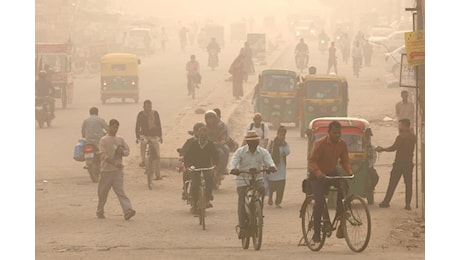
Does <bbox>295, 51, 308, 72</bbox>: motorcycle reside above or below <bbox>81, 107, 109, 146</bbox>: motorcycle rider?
above

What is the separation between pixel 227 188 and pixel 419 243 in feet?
20.0

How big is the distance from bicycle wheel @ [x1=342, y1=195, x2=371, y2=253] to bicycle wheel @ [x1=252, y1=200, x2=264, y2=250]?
3.21 feet

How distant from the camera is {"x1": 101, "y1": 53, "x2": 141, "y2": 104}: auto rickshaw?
39000 millimetres

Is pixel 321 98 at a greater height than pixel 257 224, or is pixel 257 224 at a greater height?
pixel 321 98

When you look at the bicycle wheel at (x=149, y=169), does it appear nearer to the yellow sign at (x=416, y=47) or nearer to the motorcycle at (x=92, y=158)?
the motorcycle at (x=92, y=158)

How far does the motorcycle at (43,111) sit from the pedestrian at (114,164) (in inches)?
489

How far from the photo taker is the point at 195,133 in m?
18.0

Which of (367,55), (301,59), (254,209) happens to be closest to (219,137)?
(254,209)

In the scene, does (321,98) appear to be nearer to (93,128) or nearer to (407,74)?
(93,128)

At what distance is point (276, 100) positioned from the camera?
31016 mm

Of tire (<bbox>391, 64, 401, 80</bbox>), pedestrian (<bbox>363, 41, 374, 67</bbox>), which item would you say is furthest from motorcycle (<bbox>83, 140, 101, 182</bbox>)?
pedestrian (<bbox>363, 41, 374, 67</bbox>)

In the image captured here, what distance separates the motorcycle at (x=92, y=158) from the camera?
72.6 ft

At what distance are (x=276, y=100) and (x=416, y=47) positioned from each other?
13408 millimetres

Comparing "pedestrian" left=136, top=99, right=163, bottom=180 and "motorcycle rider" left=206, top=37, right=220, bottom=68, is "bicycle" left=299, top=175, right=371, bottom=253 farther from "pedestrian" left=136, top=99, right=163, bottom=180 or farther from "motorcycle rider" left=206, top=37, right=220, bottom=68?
"motorcycle rider" left=206, top=37, right=220, bottom=68
